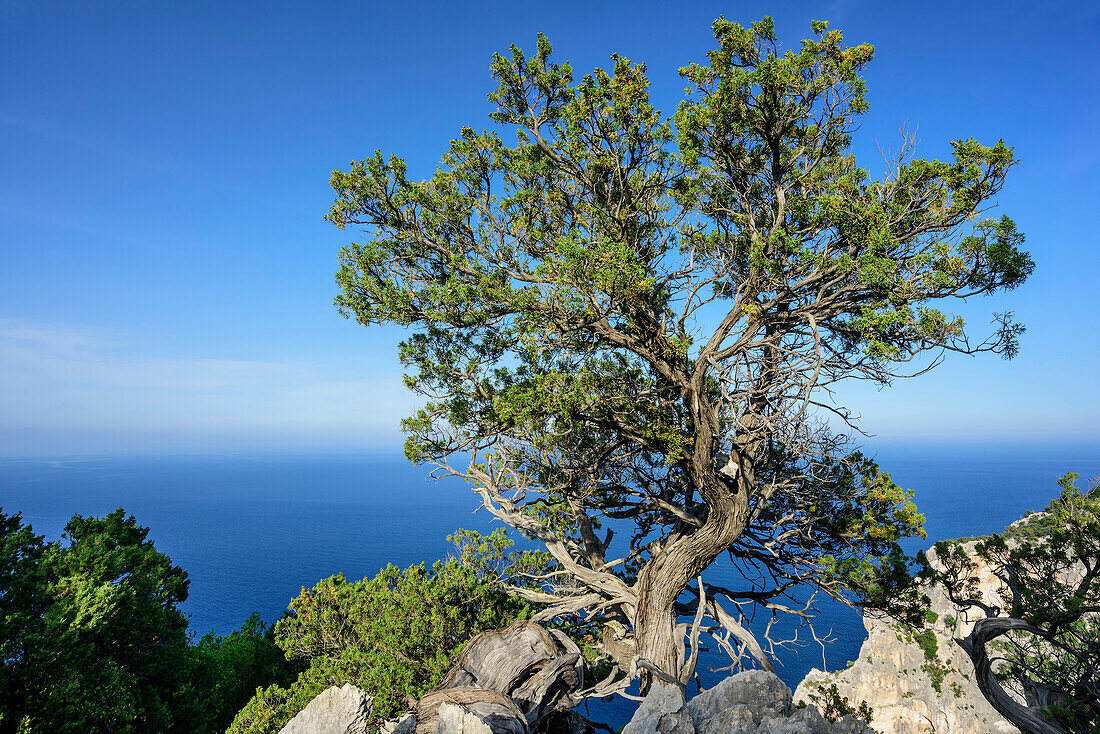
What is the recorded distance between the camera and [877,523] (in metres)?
8.29

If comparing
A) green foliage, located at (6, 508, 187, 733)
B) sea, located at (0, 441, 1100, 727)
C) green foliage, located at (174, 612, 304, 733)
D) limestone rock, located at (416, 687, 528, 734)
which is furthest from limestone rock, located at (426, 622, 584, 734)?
green foliage, located at (174, 612, 304, 733)

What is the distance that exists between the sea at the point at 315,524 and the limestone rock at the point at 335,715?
7.07 m

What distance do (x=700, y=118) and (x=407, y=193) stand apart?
538 cm

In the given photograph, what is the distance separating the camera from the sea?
47.8 meters

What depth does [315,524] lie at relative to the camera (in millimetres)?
90812

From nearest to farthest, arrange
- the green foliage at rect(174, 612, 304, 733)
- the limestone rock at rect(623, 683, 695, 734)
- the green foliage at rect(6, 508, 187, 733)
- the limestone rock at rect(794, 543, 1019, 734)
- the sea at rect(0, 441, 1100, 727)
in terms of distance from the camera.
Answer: the limestone rock at rect(623, 683, 695, 734) → the green foliage at rect(6, 508, 187, 733) → the green foliage at rect(174, 612, 304, 733) → the limestone rock at rect(794, 543, 1019, 734) → the sea at rect(0, 441, 1100, 727)

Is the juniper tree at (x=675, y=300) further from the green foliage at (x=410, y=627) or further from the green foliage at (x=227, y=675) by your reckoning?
the green foliage at (x=227, y=675)

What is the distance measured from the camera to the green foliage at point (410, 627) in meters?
9.09

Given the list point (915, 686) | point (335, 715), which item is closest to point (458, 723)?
point (335, 715)

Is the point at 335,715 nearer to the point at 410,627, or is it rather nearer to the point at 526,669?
the point at 526,669

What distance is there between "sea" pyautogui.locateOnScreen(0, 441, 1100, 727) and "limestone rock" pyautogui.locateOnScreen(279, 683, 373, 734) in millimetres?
7071

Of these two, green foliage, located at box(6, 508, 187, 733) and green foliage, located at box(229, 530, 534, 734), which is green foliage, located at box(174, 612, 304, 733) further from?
green foliage, located at box(229, 530, 534, 734)

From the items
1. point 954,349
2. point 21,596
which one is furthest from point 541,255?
point 21,596

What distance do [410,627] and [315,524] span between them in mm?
94042
